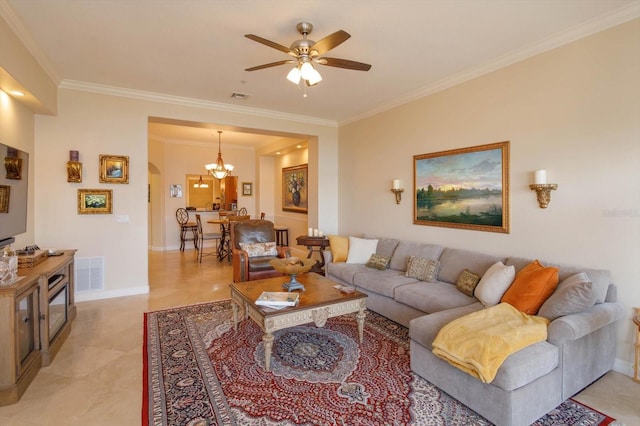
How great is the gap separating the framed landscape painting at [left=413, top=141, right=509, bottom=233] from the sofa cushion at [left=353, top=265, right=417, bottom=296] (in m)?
0.92

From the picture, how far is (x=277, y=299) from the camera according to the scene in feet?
9.41

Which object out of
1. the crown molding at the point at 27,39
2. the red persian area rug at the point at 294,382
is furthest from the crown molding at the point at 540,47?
the crown molding at the point at 27,39

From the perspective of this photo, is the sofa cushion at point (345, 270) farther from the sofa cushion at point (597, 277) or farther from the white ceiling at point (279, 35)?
the white ceiling at point (279, 35)

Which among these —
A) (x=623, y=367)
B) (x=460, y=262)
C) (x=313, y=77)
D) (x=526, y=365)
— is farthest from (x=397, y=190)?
(x=526, y=365)

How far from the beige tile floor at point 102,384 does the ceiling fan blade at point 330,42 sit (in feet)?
9.65

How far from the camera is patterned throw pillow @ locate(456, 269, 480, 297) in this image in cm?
327

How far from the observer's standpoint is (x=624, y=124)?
8.91 ft

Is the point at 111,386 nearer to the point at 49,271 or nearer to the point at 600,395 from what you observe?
the point at 49,271

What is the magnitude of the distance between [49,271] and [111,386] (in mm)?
1214

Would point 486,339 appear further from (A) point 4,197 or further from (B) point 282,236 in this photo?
(B) point 282,236

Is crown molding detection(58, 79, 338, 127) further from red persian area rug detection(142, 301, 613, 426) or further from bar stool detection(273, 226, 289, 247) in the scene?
bar stool detection(273, 226, 289, 247)

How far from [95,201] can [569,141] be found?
571cm

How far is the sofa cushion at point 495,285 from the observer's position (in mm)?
2910

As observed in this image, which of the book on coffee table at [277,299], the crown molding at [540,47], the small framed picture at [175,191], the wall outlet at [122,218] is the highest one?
the crown molding at [540,47]
